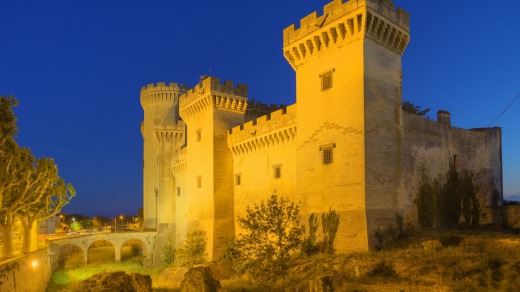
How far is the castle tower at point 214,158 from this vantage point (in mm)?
27562

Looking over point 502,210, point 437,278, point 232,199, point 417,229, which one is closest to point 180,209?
point 232,199

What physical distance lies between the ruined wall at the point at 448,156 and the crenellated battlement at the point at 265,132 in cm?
602

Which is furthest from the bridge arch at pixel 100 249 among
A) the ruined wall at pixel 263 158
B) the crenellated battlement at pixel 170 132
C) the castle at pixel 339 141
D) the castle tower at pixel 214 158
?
the ruined wall at pixel 263 158

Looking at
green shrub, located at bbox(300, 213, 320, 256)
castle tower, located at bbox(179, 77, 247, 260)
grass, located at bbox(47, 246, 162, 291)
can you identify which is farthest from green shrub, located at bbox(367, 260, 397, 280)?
grass, located at bbox(47, 246, 162, 291)

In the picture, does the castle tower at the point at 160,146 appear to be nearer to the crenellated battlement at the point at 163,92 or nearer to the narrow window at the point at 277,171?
the crenellated battlement at the point at 163,92

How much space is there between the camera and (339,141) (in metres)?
19.0

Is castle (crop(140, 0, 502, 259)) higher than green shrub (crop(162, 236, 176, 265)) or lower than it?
higher

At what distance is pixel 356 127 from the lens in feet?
59.8

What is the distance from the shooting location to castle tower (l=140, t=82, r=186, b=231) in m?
40.4

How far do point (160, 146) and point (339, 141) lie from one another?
25.2 meters

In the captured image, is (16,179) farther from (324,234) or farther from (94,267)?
(94,267)

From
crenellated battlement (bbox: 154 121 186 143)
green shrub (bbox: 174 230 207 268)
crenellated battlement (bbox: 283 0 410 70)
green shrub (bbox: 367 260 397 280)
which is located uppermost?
A: crenellated battlement (bbox: 283 0 410 70)

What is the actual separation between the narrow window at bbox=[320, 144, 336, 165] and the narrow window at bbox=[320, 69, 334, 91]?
2.75 metres

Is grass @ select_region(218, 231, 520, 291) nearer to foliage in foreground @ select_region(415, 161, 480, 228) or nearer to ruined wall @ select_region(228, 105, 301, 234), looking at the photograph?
foliage in foreground @ select_region(415, 161, 480, 228)
